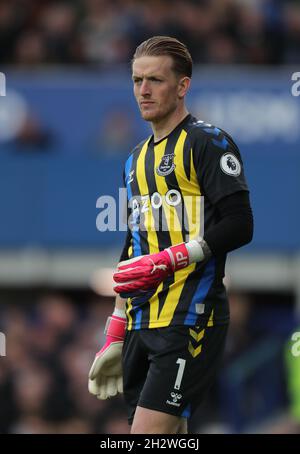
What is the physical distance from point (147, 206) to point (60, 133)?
30.0ft

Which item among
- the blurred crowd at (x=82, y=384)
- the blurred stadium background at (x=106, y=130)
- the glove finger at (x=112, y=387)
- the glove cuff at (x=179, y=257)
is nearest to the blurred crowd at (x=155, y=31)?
the blurred stadium background at (x=106, y=130)

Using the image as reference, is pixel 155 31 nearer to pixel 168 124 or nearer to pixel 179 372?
pixel 168 124

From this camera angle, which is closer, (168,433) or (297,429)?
(168,433)

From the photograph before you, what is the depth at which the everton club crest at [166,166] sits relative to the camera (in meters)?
5.91

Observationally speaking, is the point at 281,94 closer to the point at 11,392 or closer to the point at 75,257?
the point at 75,257

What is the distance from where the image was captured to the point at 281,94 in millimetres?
14547

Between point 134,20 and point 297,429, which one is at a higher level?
point 134,20

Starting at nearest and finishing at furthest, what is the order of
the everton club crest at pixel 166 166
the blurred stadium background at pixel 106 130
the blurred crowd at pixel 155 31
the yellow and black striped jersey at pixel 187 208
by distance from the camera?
the yellow and black striped jersey at pixel 187 208 → the everton club crest at pixel 166 166 → the blurred stadium background at pixel 106 130 → the blurred crowd at pixel 155 31

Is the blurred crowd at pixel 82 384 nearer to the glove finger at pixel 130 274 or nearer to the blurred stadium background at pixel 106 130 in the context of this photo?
the blurred stadium background at pixel 106 130

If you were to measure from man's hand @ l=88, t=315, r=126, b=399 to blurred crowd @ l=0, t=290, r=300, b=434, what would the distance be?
461 centimetres

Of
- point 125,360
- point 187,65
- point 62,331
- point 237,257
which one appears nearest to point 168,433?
point 125,360

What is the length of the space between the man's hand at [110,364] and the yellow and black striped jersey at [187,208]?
12.1 inches

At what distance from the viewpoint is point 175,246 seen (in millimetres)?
5742

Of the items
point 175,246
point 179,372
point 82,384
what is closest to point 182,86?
point 175,246
